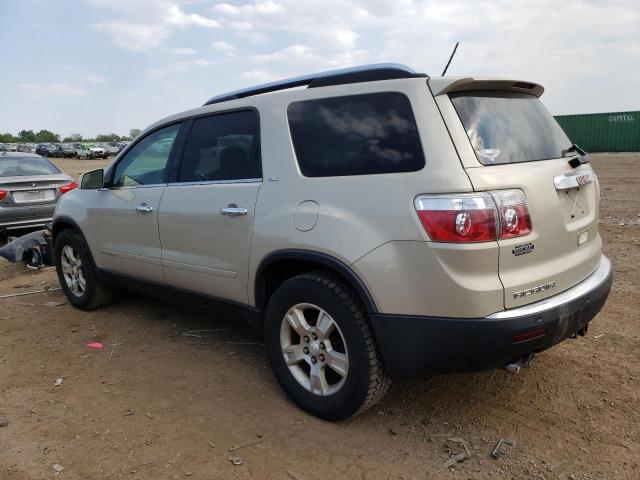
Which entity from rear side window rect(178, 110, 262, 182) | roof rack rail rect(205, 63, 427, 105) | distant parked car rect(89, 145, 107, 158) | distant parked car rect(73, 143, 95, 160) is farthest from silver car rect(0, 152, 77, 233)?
distant parked car rect(73, 143, 95, 160)

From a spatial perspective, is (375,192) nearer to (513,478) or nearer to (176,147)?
(513,478)

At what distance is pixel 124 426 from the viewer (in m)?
3.07

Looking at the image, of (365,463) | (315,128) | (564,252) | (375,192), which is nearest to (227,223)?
(315,128)

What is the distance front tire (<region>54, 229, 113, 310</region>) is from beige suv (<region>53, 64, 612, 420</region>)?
166 centimetres

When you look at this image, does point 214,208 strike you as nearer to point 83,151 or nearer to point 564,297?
point 564,297

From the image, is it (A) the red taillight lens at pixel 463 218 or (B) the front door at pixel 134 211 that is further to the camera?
(B) the front door at pixel 134 211

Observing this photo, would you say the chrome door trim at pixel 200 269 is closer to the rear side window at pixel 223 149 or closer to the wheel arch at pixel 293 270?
the wheel arch at pixel 293 270

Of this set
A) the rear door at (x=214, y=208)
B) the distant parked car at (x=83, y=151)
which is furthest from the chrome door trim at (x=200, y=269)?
the distant parked car at (x=83, y=151)

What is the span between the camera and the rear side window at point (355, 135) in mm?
2668

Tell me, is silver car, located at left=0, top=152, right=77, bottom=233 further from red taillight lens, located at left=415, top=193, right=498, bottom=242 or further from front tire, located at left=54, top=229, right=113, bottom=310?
red taillight lens, located at left=415, top=193, right=498, bottom=242

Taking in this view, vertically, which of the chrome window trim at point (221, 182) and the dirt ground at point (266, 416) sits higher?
the chrome window trim at point (221, 182)

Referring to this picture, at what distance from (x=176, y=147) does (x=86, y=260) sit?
66.7 inches

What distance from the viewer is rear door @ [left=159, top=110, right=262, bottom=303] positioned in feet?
10.9

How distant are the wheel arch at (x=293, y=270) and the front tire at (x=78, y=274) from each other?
2303 mm
